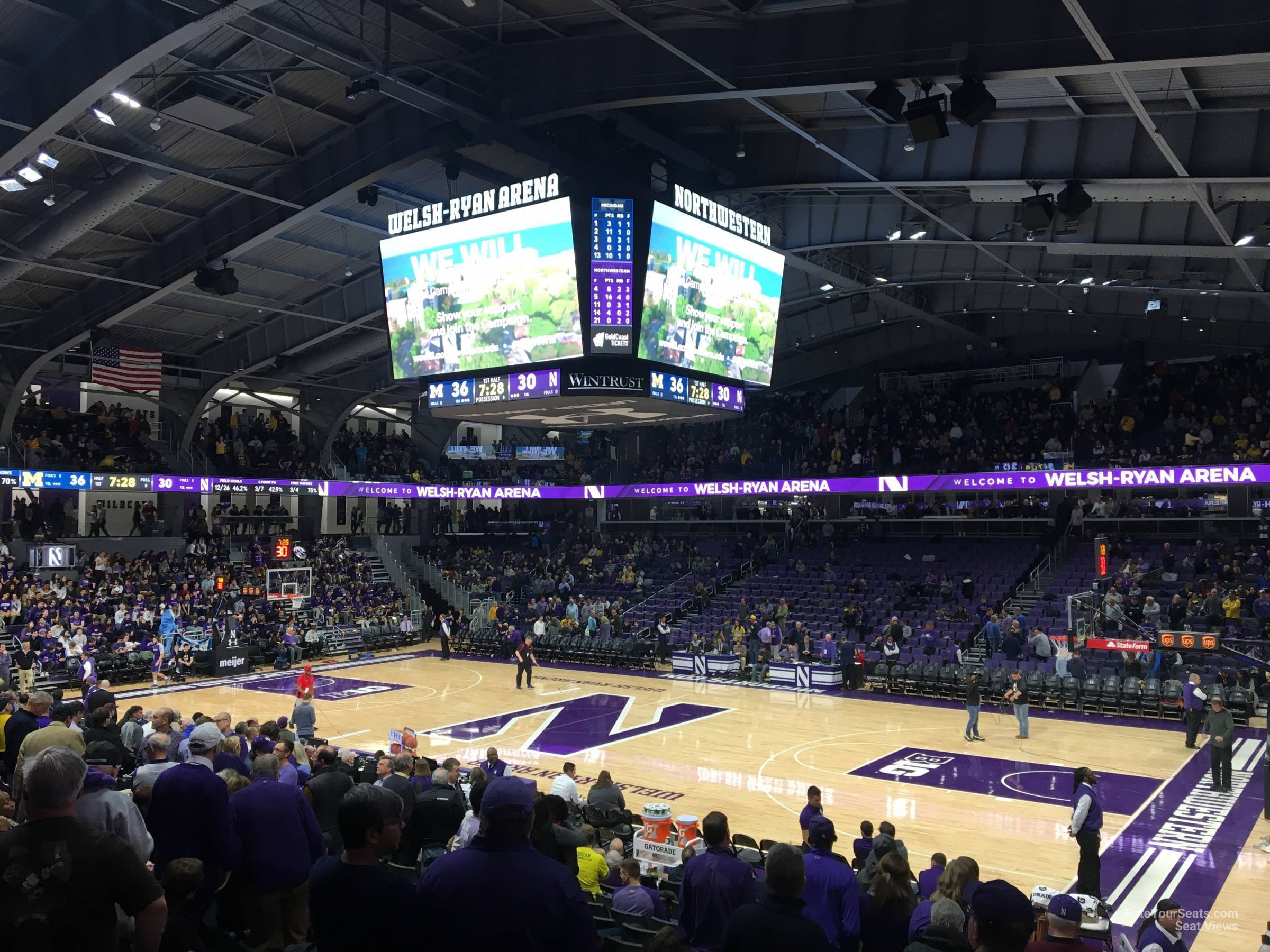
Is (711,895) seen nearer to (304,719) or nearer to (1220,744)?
(304,719)

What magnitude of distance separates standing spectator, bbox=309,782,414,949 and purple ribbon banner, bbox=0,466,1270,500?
26.3 m

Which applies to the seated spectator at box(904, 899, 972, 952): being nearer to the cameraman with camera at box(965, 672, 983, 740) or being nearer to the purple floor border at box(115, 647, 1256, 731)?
the cameraman with camera at box(965, 672, 983, 740)

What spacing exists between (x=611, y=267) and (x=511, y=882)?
14.0m

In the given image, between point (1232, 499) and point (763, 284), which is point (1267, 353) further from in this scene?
point (763, 284)

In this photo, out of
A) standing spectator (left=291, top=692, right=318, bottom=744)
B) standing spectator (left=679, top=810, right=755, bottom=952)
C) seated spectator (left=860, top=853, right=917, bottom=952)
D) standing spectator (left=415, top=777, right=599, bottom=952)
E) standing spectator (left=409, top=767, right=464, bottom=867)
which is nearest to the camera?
standing spectator (left=415, top=777, right=599, bottom=952)

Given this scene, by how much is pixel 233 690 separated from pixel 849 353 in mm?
25054

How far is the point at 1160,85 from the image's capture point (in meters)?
14.3

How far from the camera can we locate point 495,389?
17.6 m

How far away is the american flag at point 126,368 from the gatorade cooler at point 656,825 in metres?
24.6

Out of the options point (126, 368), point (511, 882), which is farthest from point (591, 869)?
point (126, 368)

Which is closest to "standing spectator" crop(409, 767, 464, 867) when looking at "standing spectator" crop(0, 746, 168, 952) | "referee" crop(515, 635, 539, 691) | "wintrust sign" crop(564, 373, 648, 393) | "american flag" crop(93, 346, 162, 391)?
"standing spectator" crop(0, 746, 168, 952)

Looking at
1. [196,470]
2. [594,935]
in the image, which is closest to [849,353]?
[196,470]

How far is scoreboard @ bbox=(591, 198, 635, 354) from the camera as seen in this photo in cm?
1617

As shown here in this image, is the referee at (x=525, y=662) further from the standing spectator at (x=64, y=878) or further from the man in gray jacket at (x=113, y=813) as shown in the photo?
the standing spectator at (x=64, y=878)
